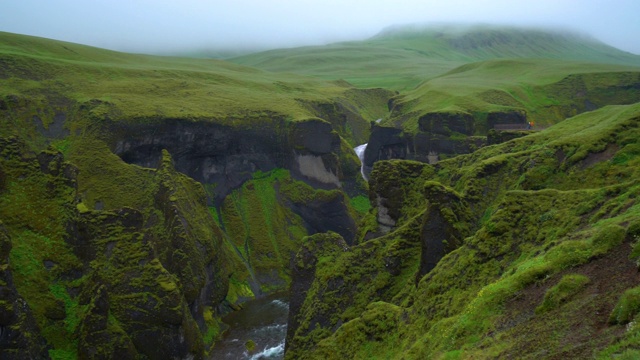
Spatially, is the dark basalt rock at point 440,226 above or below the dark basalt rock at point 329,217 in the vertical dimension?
above

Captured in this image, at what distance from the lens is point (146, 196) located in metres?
78.5

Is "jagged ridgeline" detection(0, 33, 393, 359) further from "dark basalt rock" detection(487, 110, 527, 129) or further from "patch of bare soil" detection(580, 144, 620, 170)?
"patch of bare soil" detection(580, 144, 620, 170)

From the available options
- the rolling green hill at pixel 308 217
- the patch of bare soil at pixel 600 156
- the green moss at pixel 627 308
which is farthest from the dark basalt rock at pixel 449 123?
the green moss at pixel 627 308

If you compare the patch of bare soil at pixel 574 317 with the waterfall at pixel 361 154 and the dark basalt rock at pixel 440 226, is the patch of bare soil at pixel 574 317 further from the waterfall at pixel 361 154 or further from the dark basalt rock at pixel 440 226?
the waterfall at pixel 361 154

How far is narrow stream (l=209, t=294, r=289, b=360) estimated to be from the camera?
67.2m

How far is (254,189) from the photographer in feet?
367

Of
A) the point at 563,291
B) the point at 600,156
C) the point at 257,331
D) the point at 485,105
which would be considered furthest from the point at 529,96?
the point at 563,291

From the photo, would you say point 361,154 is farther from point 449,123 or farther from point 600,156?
point 600,156

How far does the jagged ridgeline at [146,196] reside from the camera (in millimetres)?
56594

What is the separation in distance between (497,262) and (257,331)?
2017 inches

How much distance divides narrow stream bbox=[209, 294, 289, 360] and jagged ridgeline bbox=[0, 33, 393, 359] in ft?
7.08

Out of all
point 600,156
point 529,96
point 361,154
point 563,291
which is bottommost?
point 361,154

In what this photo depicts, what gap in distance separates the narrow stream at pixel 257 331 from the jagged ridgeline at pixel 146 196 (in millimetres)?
2159

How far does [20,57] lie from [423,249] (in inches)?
3861
